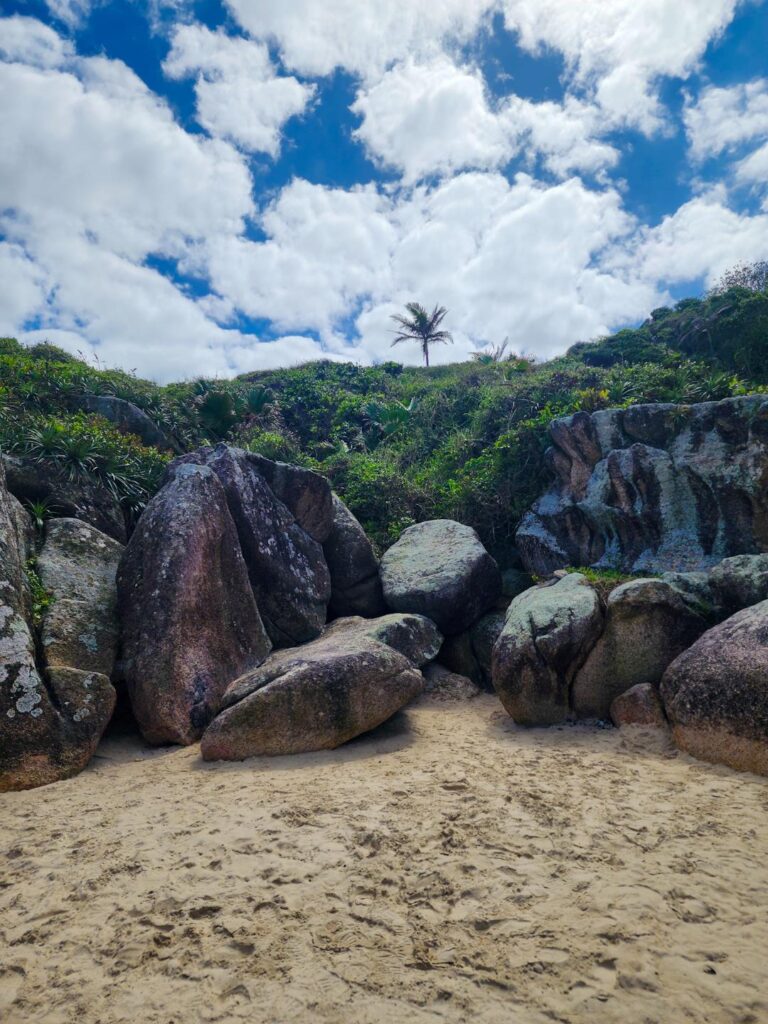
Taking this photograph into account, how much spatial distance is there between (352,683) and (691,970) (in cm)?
426

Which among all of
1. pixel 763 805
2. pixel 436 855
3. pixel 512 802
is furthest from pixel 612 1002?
pixel 763 805

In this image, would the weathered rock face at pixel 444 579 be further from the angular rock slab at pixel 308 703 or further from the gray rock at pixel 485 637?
the angular rock slab at pixel 308 703

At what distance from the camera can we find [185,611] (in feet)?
24.3

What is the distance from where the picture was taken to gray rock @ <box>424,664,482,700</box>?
8930 mm

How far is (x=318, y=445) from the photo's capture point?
19.7 metres

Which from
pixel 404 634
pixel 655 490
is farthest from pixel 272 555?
pixel 655 490

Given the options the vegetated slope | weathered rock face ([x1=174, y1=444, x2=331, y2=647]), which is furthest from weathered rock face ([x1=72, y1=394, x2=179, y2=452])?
weathered rock face ([x1=174, y1=444, x2=331, y2=647])

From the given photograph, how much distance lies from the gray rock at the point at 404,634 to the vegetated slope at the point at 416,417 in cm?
362

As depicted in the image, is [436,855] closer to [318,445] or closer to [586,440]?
[586,440]

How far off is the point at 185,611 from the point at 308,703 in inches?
85.1

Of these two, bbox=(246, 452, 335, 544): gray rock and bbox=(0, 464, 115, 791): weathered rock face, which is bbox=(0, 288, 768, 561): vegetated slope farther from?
bbox=(0, 464, 115, 791): weathered rock face

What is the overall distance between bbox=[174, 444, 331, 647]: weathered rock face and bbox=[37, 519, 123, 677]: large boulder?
1688mm

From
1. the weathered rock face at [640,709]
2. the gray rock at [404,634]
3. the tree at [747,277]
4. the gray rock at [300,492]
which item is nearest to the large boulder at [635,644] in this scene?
the weathered rock face at [640,709]

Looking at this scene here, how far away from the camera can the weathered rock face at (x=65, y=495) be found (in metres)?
8.43
